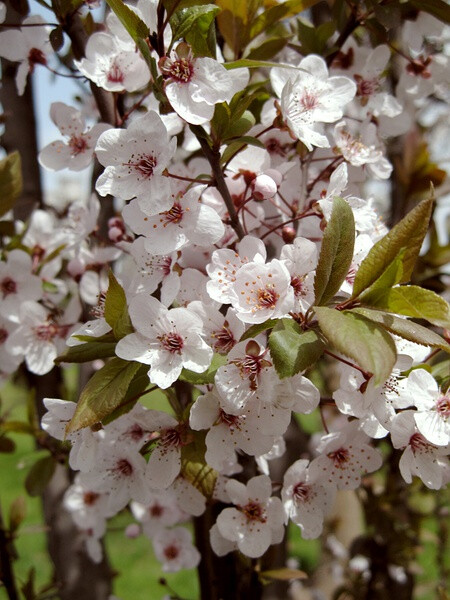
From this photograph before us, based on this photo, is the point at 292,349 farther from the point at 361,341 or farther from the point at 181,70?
the point at 181,70

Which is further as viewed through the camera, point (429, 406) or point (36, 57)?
point (36, 57)

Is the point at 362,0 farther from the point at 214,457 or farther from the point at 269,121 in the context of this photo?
the point at 214,457

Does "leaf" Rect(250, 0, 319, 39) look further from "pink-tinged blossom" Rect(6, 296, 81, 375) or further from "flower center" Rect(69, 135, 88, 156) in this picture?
"pink-tinged blossom" Rect(6, 296, 81, 375)

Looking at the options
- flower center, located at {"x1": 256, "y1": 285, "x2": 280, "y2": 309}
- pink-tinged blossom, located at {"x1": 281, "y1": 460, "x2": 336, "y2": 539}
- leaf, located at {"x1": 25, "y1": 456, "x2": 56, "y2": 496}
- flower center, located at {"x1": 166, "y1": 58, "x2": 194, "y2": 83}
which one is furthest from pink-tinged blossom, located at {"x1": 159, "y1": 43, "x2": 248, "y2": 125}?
leaf, located at {"x1": 25, "y1": 456, "x2": 56, "y2": 496}

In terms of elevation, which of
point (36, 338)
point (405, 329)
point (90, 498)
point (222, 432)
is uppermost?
point (405, 329)

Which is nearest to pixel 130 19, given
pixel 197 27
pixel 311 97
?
pixel 197 27

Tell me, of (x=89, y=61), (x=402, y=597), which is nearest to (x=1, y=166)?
(x=89, y=61)
